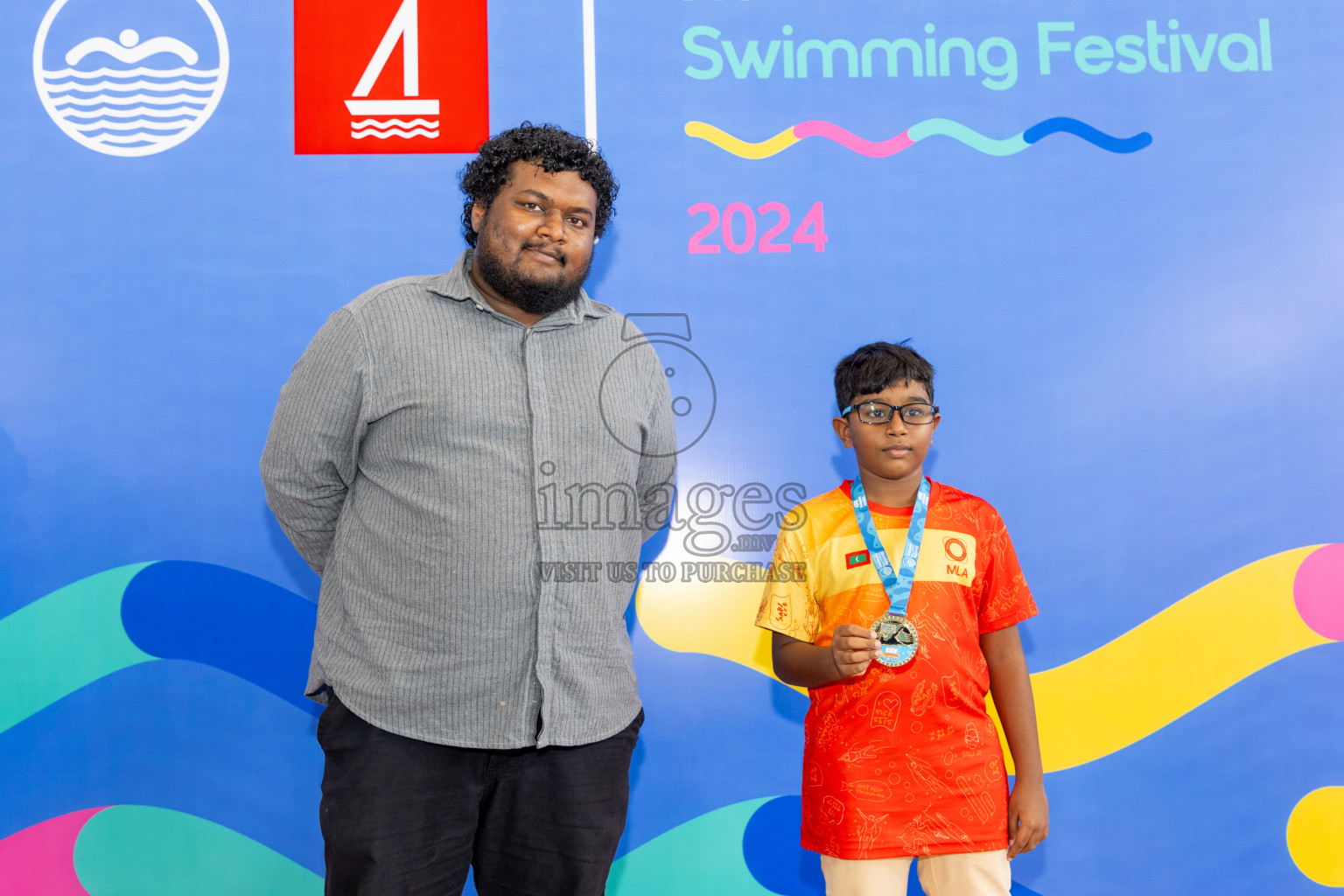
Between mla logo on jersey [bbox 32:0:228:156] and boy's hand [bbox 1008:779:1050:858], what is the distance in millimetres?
2636

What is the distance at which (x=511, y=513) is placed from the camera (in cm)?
158

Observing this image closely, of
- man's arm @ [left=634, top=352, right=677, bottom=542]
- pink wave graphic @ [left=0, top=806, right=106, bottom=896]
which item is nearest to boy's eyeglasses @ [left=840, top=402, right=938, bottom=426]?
man's arm @ [left=634, top=352, right=677, bottom=542]

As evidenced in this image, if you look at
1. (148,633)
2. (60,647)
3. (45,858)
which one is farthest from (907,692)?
(45,858)

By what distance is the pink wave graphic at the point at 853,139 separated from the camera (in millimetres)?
2424

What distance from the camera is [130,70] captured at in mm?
2387

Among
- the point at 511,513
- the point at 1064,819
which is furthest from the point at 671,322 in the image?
the point at 1064,819

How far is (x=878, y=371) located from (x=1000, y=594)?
54cm

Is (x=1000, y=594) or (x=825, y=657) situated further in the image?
(x=1000, y=594)

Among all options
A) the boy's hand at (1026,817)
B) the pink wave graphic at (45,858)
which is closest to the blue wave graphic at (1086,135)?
the boy's hand at (1026,817)

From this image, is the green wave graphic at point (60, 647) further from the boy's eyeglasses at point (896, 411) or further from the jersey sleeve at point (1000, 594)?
the jersey sleeve at point (1000, 594)

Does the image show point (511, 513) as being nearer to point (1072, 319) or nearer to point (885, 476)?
point (885, 476)

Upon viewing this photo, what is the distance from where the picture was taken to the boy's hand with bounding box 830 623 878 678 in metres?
1.63

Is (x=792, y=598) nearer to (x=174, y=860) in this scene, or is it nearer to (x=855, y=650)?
(x=855, y=650)

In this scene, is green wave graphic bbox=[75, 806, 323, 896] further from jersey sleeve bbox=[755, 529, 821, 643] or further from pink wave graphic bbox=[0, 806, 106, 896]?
jersey sleeve bbox=[755, 529, 821, 643]
